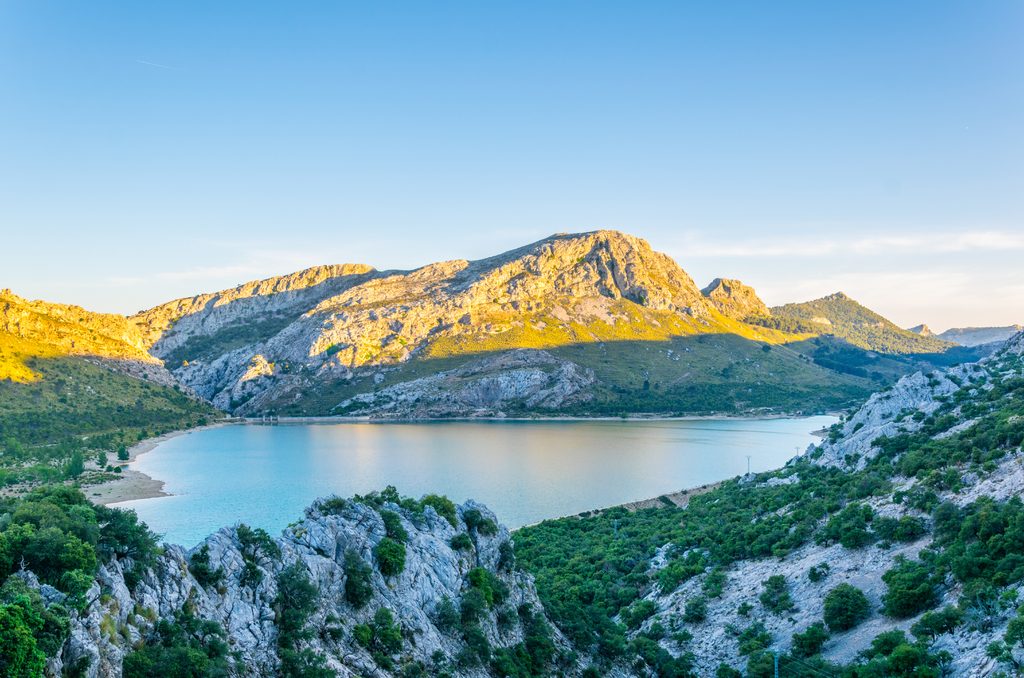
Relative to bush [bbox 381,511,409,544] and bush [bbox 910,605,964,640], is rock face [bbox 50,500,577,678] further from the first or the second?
bush [bbox 910,605,964,640]

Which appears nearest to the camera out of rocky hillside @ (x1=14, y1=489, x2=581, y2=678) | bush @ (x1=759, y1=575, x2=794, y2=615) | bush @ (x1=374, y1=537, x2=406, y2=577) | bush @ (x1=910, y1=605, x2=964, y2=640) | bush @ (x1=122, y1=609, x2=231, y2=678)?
bush @ (x1=122, y1=609, x2=231, y2=678)

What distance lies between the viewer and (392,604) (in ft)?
97.8

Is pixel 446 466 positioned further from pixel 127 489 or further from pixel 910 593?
pixel 910 593

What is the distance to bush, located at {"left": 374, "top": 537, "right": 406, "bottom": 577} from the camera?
102ft

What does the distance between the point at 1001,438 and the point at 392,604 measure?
45926 mm

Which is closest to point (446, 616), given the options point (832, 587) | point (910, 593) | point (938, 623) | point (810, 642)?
point (810, 642)

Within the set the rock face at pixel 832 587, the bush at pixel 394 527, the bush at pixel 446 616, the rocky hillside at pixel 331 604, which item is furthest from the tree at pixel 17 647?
the rock face at pixel 832 587

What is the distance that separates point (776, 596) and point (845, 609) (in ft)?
19.8

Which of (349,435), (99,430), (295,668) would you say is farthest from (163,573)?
(349,435)

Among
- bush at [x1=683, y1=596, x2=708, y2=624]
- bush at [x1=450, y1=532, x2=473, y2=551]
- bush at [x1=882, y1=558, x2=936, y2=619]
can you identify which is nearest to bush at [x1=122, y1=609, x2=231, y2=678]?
bush at [x1=450, y1=532, x2=473, y2=551]

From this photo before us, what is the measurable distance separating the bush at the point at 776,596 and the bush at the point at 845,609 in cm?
Result: 331

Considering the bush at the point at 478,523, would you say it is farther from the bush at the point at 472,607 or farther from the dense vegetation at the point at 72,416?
the dense vegetation at the point at 72,416

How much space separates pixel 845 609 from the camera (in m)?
39.4

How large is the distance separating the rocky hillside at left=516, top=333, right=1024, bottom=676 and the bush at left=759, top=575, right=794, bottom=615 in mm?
144
